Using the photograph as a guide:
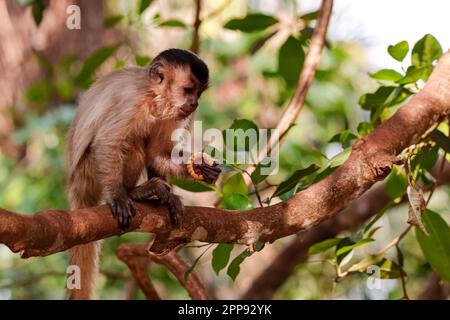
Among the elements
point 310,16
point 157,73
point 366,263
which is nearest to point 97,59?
point 157,73

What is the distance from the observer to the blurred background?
4.67m

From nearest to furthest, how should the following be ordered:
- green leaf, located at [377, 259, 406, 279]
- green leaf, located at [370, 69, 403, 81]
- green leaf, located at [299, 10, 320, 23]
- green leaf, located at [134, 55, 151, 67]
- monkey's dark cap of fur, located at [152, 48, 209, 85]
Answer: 1. green leaf, located at [377, 259, 406, 279]
2. green leaf, located at [370, 69, 403, 81]
3. monkey's dark cap of fur, located at [152, 48, 209, 85]
4. green leaf, located at [299, 10, 320, 23]
5. green leaf, located at [134, 55, 151, 67]

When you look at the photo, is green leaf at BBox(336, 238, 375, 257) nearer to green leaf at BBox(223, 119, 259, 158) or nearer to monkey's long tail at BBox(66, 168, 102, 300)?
green leaf at BBox(223, 119, 259, 158)

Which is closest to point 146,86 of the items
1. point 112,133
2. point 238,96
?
point 112,133

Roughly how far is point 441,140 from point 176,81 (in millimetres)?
1341

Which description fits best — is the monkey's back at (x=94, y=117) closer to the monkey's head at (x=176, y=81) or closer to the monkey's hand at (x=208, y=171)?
the monkey's head at (x=176, y=81)

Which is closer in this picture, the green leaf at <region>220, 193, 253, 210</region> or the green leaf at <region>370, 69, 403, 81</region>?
the green leaf at <region>220, 193, 253, 210</region>

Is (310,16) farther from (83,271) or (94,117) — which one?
(83,271)

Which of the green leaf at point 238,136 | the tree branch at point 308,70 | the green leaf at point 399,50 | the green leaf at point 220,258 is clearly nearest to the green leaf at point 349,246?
the green leaf at point 220,258

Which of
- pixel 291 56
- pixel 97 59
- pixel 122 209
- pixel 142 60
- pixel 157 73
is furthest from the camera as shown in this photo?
pixel 97 59

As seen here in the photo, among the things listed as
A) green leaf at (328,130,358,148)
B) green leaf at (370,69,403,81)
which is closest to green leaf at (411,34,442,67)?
green leaf at (370,69,403,81)

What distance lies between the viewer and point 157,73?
363 centimetres
